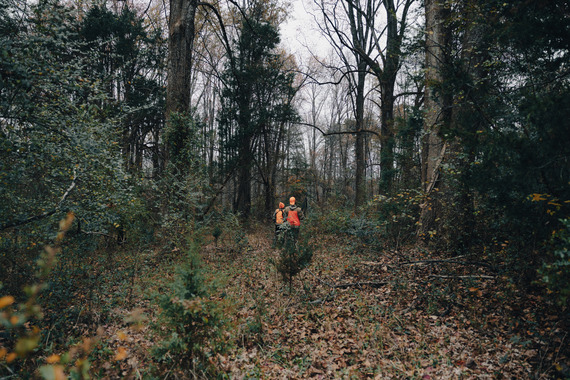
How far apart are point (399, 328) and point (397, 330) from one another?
0.05 m

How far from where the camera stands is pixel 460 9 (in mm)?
5887

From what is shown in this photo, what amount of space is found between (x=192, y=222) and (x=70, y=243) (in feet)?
9.26

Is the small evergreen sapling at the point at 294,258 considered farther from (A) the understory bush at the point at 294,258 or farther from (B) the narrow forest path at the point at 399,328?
(B) the narrow forest path at the point at 399,328

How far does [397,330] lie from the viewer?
4.40m

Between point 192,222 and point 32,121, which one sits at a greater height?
point 32,121

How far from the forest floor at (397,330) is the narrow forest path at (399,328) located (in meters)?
0.02

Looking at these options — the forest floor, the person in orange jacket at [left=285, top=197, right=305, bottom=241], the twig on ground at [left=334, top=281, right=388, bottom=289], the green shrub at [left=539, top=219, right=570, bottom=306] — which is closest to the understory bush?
the forest floor

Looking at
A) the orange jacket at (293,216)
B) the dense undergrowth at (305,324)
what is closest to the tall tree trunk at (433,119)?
the dense undergrowth at (305,324)

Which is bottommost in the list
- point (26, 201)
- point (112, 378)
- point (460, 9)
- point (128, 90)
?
point (112, 378)

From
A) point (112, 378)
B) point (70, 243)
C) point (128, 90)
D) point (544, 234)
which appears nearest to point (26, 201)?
point (70, 243)

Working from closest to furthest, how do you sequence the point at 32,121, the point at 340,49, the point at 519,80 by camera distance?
the point at 32,121
the point at 519,80
the point at 340,49

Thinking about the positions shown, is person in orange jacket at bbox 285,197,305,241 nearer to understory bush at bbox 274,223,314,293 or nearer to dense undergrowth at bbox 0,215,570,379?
dense undergrowth at bbox 0,215,570,379

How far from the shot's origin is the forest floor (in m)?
3.49

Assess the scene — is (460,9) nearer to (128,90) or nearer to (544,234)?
(544,234)
